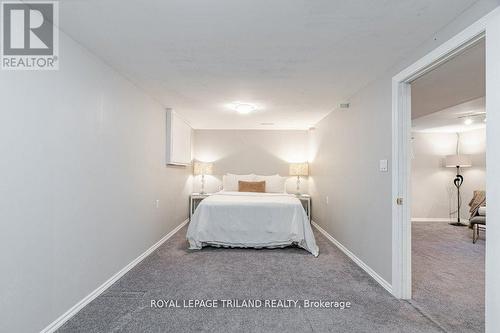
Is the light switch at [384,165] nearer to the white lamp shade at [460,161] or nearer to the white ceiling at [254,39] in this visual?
the white ceiling at [254,39]

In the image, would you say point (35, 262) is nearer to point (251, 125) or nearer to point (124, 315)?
point (124, 315)

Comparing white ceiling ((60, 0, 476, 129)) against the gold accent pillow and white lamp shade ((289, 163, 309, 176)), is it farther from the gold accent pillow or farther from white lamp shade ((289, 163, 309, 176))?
white lamp shade ((289, 163, 309, 176))

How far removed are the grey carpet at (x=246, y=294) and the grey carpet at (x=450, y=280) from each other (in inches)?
8.4

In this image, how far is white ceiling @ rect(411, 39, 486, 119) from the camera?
2104 mm

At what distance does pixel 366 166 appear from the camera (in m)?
2.77

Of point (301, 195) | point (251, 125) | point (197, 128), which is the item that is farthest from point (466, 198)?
point (197, 128)

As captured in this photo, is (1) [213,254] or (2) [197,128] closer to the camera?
(1) [213,254]

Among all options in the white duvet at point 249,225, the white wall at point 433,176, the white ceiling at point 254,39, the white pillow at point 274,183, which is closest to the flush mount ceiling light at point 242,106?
the white ceiling at point 254,39

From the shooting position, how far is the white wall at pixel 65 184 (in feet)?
4.59

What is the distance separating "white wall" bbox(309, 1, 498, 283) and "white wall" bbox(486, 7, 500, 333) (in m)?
0.25

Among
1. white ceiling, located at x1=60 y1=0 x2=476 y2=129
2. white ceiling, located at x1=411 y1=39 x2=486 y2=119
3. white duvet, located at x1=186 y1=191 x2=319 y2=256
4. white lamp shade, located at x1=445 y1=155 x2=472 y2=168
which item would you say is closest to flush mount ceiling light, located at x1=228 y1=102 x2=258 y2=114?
white ceiling, located at x1=60 y1=0 x2=476 y2=129

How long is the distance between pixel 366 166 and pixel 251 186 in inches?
105

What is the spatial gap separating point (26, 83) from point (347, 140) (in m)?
3.29

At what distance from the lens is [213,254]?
3.25 meters
